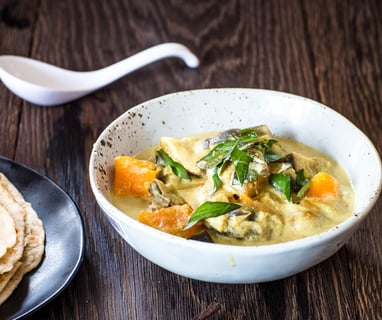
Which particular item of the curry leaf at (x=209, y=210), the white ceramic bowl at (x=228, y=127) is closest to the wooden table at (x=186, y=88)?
the white ceramic bowl at (x=228, y=127)

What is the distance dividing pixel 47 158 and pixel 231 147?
0.90 m

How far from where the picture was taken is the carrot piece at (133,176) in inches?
94.5

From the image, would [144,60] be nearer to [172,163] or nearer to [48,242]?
[172,163]

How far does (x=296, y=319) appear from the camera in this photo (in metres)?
2.22

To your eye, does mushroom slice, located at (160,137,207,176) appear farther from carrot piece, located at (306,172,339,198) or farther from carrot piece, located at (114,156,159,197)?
carrot piece, located at (306,172,339,198)

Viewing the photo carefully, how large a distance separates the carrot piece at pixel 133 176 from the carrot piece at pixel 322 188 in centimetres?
51

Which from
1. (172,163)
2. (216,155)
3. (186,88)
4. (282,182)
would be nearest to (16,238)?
(172,163)

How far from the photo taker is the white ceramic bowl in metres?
2.02

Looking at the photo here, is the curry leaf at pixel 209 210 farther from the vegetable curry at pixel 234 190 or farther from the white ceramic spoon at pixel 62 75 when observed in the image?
the white ceramic spoon at pixel 62 75

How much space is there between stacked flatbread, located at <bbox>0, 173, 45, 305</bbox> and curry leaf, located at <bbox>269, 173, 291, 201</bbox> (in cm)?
78

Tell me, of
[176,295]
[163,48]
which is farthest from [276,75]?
[176,295]

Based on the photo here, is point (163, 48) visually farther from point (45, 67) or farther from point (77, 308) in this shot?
point (77, 308)

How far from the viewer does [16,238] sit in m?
2.34

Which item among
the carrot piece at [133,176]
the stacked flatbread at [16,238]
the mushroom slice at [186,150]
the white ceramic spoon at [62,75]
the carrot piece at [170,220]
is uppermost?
the carrot piece at [170,220]
